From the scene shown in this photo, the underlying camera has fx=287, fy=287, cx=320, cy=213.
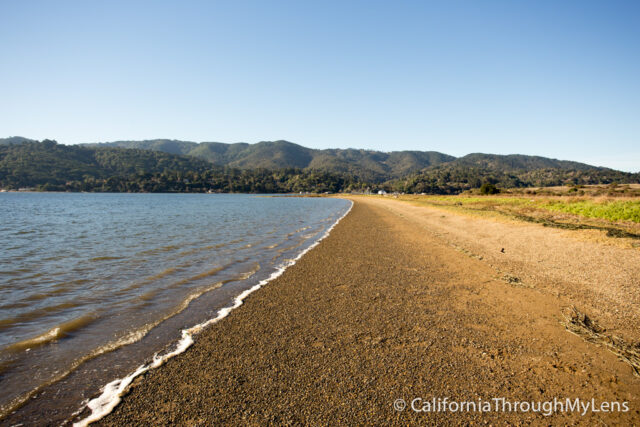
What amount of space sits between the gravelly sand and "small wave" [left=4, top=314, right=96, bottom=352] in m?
3.37

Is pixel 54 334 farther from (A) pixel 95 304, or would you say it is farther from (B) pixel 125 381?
(B) pixel 125 381

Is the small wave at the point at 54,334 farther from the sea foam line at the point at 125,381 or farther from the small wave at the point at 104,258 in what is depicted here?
the small wave at the point at 104,258

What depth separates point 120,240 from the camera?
65.0ft

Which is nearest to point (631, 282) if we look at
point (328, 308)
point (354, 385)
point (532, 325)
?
point (532, 325)

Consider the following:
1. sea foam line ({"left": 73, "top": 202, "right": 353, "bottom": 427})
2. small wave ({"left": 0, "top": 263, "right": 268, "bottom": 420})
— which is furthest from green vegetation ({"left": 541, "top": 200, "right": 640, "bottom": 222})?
small wave ({"left": 0, "top": 263, "right": 268, "bottom": 420})

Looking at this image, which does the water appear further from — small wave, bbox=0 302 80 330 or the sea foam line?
the sea foam line

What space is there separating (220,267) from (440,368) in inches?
412

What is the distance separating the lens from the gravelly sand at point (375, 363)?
4148 mm

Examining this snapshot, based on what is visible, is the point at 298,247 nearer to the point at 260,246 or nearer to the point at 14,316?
the point at 260,246

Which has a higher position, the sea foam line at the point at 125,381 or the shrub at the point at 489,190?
the shrub at the point at 489,190

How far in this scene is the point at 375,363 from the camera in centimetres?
537

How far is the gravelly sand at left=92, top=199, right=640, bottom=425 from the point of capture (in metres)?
4.15

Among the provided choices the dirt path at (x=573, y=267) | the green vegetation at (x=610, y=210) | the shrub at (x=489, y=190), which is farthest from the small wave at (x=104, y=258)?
the shrub at (x=489, y=190)

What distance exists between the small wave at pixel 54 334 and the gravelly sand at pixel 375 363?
3369mm
